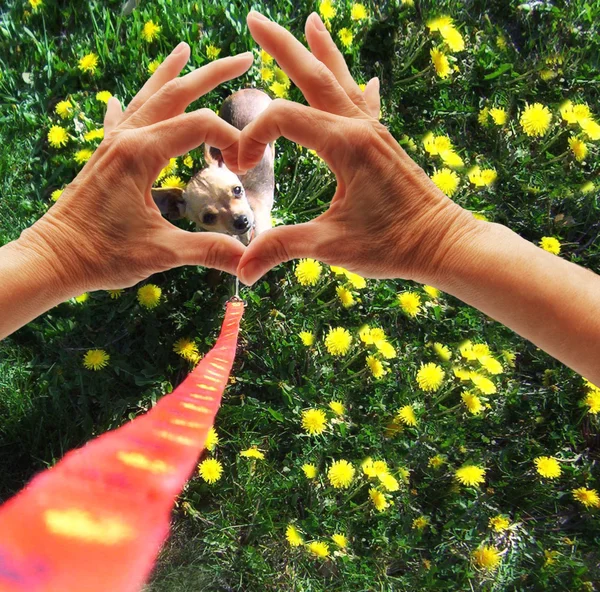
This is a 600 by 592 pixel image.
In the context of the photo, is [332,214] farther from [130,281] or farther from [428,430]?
[428,430]

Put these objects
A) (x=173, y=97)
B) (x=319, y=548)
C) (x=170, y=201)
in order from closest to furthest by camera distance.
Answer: (x=173, y=97) < (x=170, y=201) < (x=319, y=548)

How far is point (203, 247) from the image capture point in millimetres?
1732

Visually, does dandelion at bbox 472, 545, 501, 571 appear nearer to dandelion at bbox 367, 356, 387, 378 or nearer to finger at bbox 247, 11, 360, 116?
dandelion at bbox 367, 356, 387, 378

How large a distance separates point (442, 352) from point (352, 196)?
1.82 metres

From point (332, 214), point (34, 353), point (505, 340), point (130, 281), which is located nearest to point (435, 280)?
point (332, 214)

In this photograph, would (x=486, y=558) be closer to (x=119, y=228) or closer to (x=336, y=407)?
(x=336, y=407)

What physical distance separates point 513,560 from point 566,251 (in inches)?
76.2

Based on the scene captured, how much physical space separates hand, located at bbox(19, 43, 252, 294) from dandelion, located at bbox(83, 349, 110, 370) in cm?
113

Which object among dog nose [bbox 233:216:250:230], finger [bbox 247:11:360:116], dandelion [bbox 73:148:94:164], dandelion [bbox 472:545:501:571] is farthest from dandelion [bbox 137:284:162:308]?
dandelion [bbox 472:545:501:571]

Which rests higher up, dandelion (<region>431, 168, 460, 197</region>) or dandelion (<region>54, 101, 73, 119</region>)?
dandelion (<region>431, 168, 460, 197</region>)

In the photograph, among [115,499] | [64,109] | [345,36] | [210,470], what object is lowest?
[115,499]

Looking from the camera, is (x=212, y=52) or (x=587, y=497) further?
(x=212, y=52)

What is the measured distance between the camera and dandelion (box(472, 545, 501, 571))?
2900 mm

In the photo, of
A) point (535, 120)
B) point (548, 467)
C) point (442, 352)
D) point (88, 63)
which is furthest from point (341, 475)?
point (88, 63)
